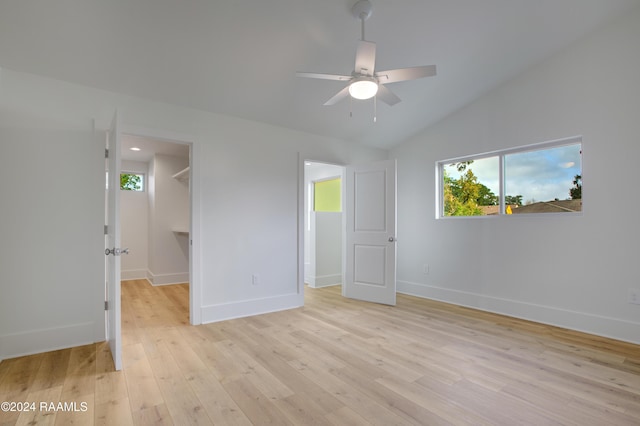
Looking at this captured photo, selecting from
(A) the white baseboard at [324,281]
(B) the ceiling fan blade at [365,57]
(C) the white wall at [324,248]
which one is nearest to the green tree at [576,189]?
(B) the ceiling fan blade at [365,57]

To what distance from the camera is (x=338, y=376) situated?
2314 mm

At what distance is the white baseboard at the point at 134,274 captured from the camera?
619 centimetres

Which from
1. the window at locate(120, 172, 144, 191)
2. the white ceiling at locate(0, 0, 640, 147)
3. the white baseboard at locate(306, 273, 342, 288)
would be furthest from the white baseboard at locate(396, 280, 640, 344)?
the window at locate(120, 172, 144, 191)

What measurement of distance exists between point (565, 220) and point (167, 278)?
6.07 m

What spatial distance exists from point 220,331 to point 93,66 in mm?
2723

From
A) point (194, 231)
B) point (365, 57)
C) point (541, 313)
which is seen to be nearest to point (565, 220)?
point (541, 313)

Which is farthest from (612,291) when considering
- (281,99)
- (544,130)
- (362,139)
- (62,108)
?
(62,108)

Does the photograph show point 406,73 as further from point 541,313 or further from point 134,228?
point 134,228

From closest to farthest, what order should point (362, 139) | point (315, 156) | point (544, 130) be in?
point (544, 130) → point (315, 156) → point (362, 139)

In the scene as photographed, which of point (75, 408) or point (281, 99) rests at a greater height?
point (281, 99)

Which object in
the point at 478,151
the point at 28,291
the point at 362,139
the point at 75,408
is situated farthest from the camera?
the point at 362,139

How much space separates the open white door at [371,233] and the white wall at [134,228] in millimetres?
4288

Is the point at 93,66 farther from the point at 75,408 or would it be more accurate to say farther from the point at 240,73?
the point at 75,408

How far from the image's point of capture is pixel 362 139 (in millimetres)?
4871
